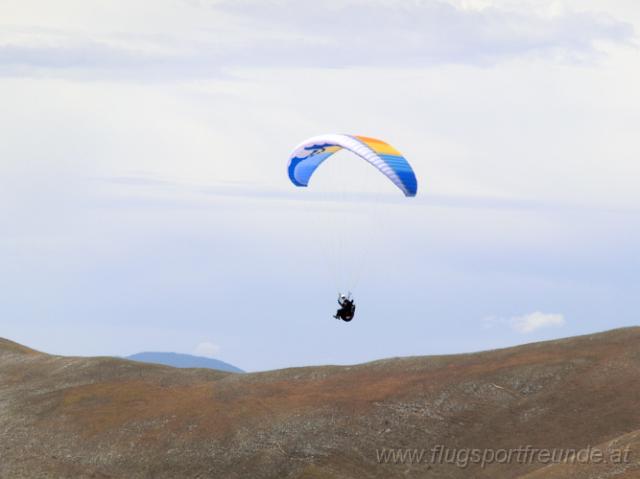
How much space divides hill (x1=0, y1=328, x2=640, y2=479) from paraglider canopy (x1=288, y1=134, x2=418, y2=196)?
16.0m

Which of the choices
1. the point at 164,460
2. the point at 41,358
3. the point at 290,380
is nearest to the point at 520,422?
the point at 290,380

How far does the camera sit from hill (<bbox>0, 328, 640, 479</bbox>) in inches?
2098

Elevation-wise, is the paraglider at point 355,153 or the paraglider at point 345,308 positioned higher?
the paraglider at point 355,153

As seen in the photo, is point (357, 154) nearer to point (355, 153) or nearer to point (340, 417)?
point (355, 153)

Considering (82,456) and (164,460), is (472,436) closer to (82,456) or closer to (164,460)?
(164,460)

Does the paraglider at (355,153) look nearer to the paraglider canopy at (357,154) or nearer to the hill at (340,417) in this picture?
the paraglider canopy at (357,154)

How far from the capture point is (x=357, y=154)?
160 feet

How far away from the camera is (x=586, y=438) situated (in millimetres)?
53625

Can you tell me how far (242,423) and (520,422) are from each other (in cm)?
1778

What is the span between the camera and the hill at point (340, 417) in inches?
2098

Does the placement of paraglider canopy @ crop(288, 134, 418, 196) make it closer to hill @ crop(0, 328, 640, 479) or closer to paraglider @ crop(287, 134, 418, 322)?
paraglider @ crop(287, 134, 418, 322)

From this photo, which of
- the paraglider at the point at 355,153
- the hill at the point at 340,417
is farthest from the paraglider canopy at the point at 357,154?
the hill at the point at 340,417

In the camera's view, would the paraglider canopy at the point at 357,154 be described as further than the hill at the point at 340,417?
No

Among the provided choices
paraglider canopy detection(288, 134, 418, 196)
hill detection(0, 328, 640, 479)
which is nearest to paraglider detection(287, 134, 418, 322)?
paraglider canopy detection(288, 134, 418, 196)
